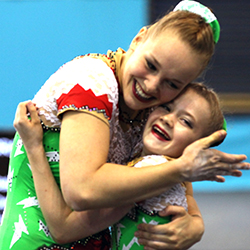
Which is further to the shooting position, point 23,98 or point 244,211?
point 244,211

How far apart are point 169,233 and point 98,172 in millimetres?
408

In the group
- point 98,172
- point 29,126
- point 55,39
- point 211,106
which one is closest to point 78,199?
point 98,172

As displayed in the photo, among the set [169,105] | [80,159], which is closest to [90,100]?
[80,159]

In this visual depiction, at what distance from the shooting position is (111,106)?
4.10 ft

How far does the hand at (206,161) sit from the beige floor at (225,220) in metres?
2.16

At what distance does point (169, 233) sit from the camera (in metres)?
1.38

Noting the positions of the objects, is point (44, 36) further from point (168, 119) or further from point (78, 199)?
point (78, 199)

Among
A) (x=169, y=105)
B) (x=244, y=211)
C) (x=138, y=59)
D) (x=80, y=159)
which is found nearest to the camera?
(x=80, y=159)

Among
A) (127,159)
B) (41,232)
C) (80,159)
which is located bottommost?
(41,232)

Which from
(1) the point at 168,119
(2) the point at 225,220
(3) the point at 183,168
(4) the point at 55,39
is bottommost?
(2) the point at 225,220

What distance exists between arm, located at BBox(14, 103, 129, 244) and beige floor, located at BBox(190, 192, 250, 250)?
216 centimetres

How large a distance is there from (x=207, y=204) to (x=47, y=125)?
9.56 feet

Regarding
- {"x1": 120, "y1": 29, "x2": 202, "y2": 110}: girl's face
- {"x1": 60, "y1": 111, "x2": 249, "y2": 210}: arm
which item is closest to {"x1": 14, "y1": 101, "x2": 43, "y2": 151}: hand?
{"x1": 60, "y1": 111, "x2": 249, "y2": 210}: arm

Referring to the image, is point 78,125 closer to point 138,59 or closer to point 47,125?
point 47,125
